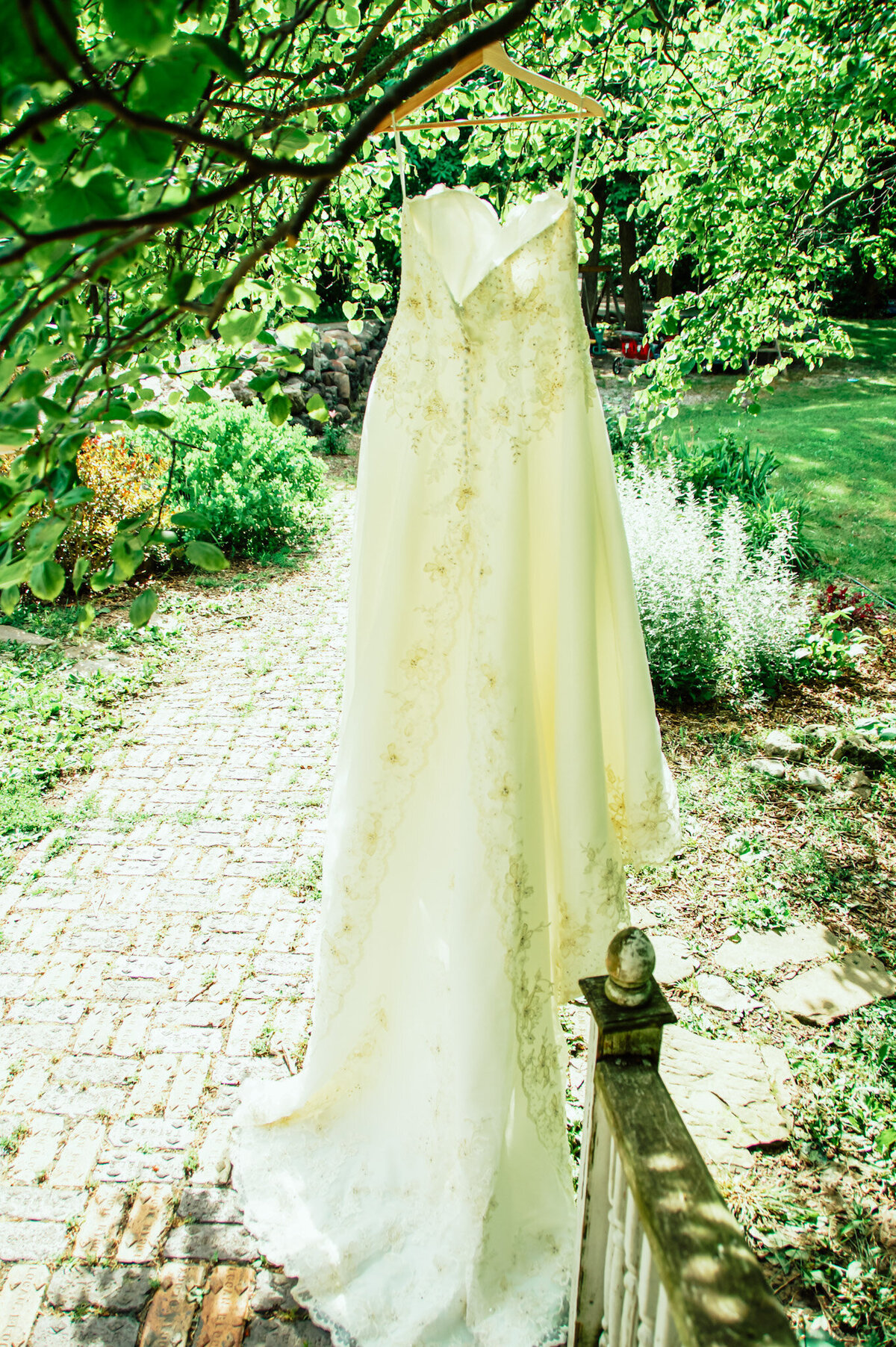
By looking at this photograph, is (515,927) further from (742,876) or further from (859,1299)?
(742,876)

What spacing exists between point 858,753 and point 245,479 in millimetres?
5787

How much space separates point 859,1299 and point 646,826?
1.39 m

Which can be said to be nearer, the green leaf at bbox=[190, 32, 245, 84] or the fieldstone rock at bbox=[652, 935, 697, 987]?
the green leaf at bbox=[190, 32, 245, 84]

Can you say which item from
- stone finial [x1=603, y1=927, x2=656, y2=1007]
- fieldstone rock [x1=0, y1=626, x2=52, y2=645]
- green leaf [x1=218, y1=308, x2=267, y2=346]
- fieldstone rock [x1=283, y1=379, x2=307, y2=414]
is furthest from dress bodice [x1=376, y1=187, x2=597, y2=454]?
fieldstone rock [x1=283, y1=379, x2=307, y2=414]

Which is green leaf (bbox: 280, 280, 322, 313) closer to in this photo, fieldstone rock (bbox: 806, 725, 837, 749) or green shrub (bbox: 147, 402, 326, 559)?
fieldstone rock (bbox: 806, 725, 837, 749)

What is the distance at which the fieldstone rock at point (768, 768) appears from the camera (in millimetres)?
4336

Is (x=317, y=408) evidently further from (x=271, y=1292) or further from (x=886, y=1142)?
(x=886, y=1142)

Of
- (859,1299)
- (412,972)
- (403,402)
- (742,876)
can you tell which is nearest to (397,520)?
(403,402)

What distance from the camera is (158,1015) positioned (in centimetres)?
296

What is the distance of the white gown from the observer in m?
1.75

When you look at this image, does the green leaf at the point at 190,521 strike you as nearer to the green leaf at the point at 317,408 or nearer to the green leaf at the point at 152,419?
the green leaf at the point at 152,419

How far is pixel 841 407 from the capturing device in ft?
42.1

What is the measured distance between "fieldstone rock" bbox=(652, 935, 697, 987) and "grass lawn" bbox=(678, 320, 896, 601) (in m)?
4.38

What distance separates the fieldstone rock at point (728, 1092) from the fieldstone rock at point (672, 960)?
0.77 ft
